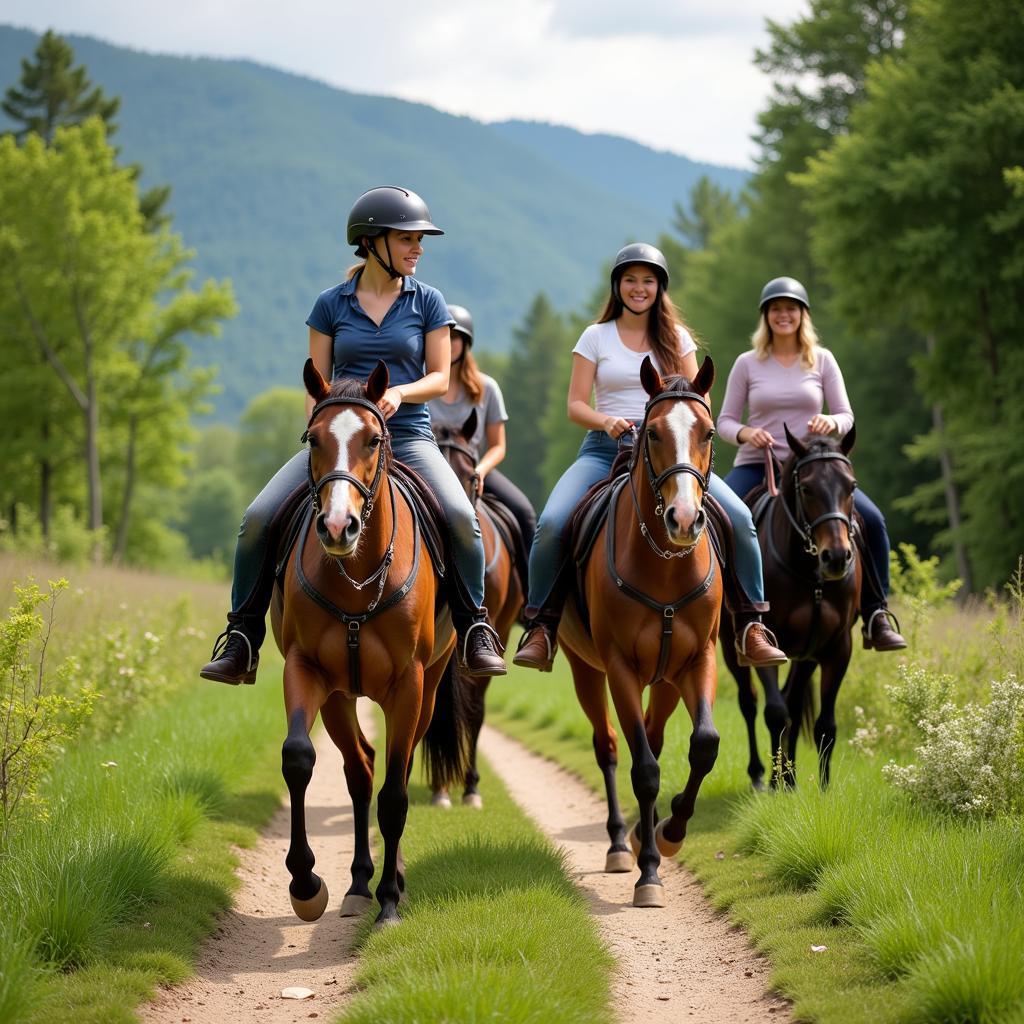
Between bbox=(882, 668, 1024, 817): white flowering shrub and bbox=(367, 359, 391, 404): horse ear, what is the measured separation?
3.87 meters

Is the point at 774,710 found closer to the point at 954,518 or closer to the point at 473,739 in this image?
the point at 473,739

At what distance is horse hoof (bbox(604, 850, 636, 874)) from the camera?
841 cm

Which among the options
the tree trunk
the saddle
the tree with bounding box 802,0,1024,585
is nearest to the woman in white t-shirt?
the saddle

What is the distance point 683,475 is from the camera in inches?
269

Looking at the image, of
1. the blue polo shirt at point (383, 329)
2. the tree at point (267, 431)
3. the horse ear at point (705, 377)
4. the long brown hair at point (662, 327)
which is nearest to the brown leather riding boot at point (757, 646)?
the horse ear at point (705, 377)

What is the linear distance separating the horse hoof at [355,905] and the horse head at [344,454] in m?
2.18

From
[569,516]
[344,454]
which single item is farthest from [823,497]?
[344,454]

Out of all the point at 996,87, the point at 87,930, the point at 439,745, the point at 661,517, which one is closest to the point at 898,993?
the point at 661,517

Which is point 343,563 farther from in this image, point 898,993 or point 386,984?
point 898,993

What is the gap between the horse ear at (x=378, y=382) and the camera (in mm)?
6566

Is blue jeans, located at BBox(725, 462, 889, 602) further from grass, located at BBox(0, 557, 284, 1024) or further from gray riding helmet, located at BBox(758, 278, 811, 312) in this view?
grass, located at BBox(0, 557, 284, 1024)

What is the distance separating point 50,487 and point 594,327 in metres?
34.4

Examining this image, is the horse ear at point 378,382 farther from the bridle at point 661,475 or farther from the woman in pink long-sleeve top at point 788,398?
the woman in pink long-sleeve top at point 788,398

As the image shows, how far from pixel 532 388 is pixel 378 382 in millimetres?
79555
